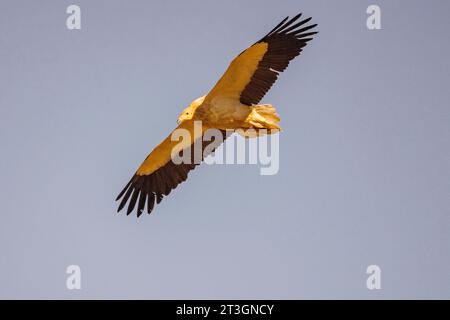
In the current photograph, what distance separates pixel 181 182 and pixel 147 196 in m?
0.56

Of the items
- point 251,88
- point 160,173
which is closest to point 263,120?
point 251,88

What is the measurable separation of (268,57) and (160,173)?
8.21 feet

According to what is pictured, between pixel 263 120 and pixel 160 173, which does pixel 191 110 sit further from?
pixel 160 173

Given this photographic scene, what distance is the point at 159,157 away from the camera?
461 inches

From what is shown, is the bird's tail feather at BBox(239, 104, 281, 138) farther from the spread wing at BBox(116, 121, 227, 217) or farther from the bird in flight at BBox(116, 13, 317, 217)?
the spread wing at BBox(116, 121, 227, 217)

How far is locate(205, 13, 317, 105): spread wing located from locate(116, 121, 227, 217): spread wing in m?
1.00

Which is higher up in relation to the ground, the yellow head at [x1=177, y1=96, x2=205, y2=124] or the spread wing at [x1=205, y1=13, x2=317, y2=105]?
the spread wing at [x1=205, y1=13, x2=317, y2=105]

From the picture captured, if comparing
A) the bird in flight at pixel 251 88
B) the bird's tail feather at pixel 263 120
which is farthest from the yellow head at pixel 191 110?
the bird's tail feather at pixel 263 120

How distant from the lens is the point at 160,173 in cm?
1180

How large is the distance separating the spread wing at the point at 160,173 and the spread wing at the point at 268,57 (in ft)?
3.28

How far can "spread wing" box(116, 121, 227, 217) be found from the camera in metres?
11.6

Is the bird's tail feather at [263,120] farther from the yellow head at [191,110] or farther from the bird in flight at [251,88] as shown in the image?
the yellow head at [191,110]

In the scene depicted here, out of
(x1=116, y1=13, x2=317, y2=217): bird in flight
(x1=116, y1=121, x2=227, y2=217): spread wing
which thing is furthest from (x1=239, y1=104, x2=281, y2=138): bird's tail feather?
(x1=116, y1=121, x2=227, y2=217): spread wing

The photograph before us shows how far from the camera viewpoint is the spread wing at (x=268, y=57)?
1068cm
